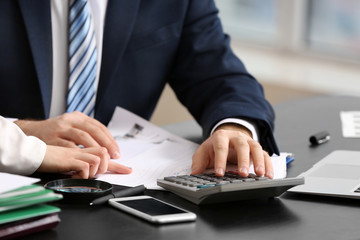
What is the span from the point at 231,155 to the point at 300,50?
303 centimetres

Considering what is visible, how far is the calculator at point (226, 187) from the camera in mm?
1178

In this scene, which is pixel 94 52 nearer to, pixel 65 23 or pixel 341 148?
pixel 65 23

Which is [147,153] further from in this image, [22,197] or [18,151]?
[22,197]

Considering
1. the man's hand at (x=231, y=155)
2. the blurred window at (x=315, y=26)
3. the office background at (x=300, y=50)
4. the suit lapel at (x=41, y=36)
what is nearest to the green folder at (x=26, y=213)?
the man's hand at (x=231, y=155)

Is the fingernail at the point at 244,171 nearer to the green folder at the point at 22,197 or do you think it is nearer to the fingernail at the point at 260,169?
the fingernail at the point at 260,169

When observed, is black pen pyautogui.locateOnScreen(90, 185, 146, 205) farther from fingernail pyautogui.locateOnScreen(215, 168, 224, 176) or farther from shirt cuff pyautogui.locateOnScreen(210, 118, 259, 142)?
shirt cuff pyautogui.locateOnScreen(210, 118, 259, 142)

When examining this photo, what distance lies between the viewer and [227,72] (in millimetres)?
1926

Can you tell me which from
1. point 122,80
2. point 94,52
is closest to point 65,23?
point 94,52

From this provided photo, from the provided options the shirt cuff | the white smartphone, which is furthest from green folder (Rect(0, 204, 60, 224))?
the shirt cuff

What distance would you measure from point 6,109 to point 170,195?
814mm

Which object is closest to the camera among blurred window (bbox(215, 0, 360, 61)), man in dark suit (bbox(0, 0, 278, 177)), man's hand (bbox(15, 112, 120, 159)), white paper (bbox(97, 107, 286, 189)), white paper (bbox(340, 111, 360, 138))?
white paper (bbox(97, 107, 286, 189))

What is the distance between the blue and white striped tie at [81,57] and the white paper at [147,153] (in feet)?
0.39

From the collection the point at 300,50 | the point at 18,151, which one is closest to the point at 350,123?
the point at 18,151

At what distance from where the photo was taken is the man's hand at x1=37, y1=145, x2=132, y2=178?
51.4 inches
